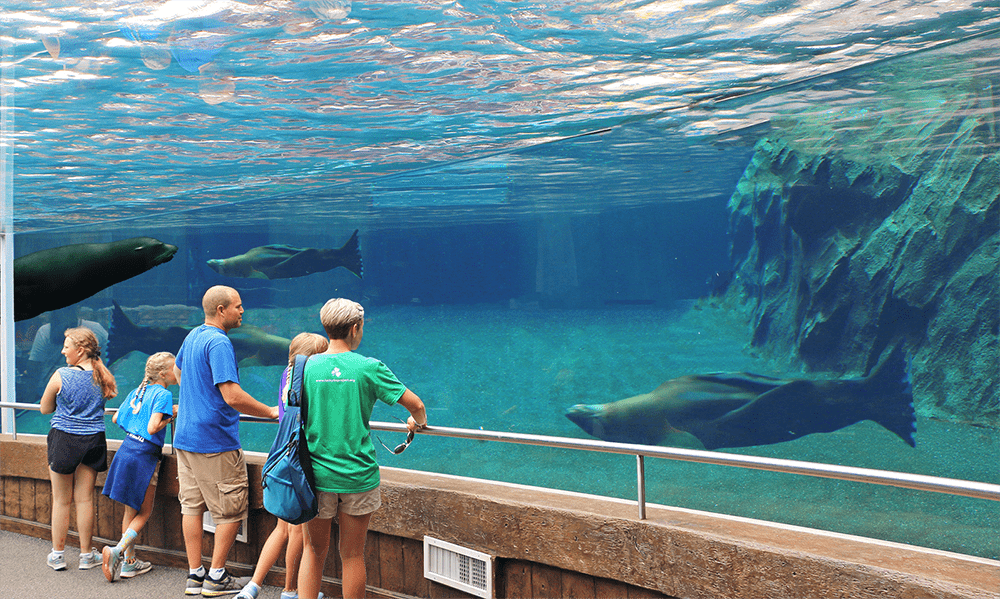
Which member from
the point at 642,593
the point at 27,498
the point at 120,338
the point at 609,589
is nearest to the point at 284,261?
the point at 120,338

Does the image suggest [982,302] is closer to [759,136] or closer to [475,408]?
[759,136]

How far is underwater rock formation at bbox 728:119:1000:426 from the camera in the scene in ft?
58.0

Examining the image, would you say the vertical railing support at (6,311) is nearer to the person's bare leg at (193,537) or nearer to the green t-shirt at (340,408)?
the person's bare leg at (193,537)

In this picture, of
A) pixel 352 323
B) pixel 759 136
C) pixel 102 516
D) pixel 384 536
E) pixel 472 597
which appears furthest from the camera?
pixel 759 136

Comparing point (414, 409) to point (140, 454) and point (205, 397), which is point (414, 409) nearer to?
point (205, 397)

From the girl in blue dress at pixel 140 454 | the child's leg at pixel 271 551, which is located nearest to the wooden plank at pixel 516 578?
the child's leg at pixel 271 551

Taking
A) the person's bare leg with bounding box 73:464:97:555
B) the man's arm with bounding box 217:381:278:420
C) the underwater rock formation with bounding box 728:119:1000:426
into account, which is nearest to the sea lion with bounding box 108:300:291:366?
the person's bare leg with bounding box 73:464:97:555

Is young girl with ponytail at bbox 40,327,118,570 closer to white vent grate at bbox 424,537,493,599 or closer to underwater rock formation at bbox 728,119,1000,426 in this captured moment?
white vent grate at bbox 424,537,493,599

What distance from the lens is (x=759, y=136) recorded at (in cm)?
1557

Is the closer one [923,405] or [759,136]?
[759,136]

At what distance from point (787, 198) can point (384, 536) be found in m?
19.5

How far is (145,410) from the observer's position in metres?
3.97

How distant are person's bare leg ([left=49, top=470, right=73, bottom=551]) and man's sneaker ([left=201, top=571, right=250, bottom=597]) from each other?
127 cm

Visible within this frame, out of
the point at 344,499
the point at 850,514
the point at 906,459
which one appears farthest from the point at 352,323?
the point at 906,459
